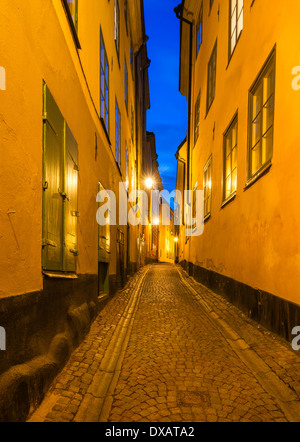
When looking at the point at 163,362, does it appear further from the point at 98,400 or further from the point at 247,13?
the point at 247,13

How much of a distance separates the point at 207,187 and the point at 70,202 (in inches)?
266

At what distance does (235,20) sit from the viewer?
7055mm

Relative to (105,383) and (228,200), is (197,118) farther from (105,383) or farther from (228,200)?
(105,383)

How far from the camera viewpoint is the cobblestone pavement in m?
2.52

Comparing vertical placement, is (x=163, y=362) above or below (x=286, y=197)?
below

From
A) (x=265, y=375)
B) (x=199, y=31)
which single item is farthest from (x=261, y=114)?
(x=199, y=31)

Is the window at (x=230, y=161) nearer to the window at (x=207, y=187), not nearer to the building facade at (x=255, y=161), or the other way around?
the building facade at (x=255, y=161)

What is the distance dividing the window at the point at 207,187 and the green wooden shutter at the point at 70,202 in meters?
5.60

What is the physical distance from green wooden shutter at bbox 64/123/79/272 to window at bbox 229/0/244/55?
15.7ft

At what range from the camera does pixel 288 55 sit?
13.2ft

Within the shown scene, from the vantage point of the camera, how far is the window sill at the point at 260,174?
179 inches

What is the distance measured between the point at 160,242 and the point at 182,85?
25.5 metres

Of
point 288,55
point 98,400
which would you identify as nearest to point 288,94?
point 288,55

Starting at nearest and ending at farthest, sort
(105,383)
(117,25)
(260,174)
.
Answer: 1. (105,383)
2. (260,174)
3. (117,25)
